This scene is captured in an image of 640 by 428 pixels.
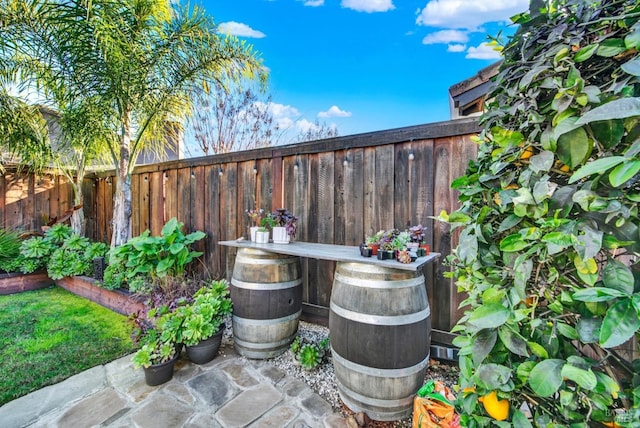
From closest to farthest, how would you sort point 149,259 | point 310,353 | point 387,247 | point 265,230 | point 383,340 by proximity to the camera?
point 383,340 < point 387,247 < point 310,353 < point 265,230 < point 149,259

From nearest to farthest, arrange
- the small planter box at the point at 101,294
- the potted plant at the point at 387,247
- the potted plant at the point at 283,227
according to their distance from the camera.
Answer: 1. the potted plant at the point at 387,247
2. the potted plant at the point at 283,227
3. the small planter box at the point at 101,294

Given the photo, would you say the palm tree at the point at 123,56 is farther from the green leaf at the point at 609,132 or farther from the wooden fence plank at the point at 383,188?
the green leaf at the point at 609,132

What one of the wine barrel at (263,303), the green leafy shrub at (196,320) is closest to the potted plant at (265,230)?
the wine barrel at (263,303)

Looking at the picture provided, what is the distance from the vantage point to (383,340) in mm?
1391

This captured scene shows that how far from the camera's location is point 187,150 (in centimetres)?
608

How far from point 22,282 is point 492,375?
543 centimetres

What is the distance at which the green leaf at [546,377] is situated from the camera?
54 centimetres

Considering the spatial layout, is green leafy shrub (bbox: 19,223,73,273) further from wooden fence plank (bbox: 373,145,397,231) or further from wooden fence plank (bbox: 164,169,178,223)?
wooden fence plank (bbox: 373,145,397,231)

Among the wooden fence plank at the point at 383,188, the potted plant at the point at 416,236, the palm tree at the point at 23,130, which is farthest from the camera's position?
the palm tree at the point at 23,130

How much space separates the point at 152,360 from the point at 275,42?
17.2 feet

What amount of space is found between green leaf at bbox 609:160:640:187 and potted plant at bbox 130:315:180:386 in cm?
220

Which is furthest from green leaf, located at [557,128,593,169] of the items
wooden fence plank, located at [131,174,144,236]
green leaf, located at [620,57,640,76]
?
wooden fence plank, located at [131,174,144,236]

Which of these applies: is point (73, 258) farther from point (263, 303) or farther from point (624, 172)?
point (624, 172)

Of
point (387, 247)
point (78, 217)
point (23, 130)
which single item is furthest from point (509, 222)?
point (78, 217)
